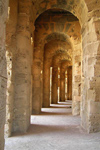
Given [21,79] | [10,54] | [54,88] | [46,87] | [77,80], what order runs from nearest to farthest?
[10,54], [21,79], [77,80], [46,87], [54,88]

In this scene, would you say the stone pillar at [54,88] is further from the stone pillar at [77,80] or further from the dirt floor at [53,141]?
the dirt floor at [53,141]

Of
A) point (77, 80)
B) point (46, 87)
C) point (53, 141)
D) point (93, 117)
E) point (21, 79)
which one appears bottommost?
point (53, 141)

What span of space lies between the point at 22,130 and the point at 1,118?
134 inches

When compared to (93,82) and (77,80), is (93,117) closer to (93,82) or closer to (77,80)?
(93,82)

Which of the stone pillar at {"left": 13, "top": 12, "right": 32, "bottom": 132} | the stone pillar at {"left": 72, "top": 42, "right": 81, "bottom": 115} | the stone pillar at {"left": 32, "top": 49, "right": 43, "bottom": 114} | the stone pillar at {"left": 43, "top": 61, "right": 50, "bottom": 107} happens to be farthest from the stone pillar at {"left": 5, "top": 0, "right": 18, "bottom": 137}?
the stone pillar at {"left": 43, "top": 61, "right": 50, "bottom": 107}

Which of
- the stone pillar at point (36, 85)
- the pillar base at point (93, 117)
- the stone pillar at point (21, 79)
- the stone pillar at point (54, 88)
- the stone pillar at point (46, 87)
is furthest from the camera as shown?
the stone pillar at point (54, 88)

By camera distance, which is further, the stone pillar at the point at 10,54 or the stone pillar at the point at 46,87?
the stone pillar at the point at 46,87

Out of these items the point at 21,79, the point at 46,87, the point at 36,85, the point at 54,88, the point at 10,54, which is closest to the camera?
the point at 10,54

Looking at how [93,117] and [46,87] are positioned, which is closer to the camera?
[93,117]

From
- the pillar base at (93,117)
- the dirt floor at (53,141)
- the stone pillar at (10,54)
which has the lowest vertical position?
the dirt floor at (53,141)

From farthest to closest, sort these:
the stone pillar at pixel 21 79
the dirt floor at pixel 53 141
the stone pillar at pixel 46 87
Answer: the stone pillar at pixel 46 87 → the stone pillar at pixel 21 79 → the dirt floor at pixel 53 141

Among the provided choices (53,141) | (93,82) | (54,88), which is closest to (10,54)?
(93,82)

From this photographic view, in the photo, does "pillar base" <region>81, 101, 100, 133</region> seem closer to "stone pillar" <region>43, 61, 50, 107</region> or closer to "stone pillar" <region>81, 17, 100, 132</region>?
"stone pillar" <region>81, 17, 100, 132</region>

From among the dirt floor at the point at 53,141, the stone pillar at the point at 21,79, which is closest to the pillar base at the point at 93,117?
the dirt floor at the point at 53,141
